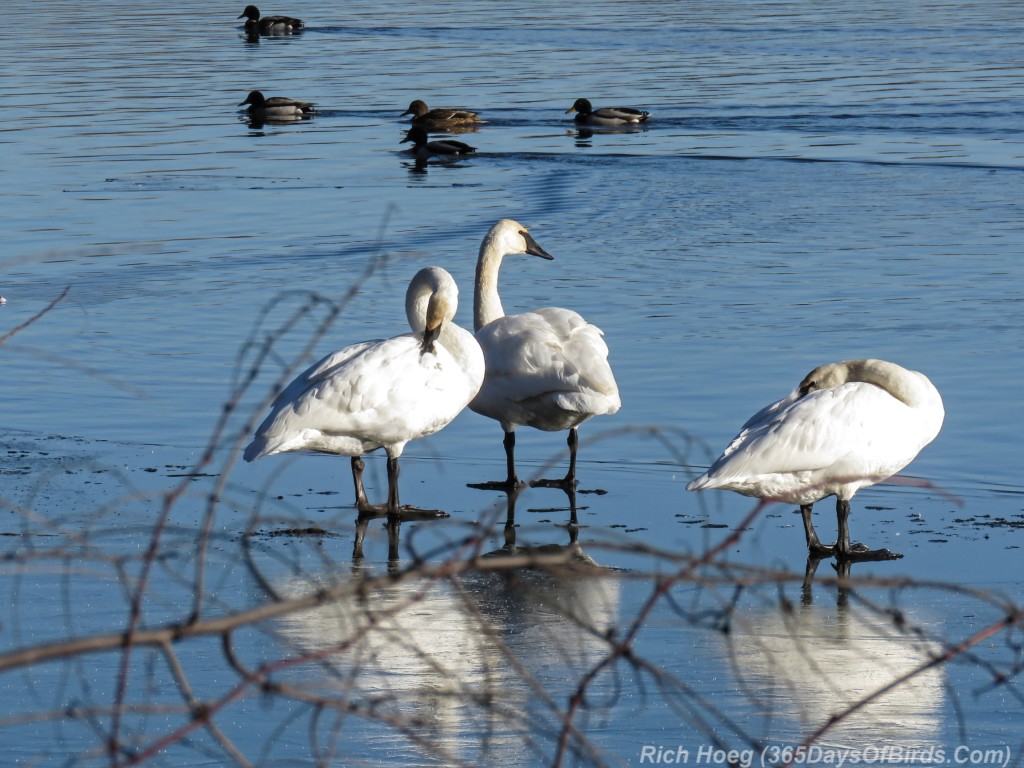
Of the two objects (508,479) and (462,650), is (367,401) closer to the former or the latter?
(508,479)

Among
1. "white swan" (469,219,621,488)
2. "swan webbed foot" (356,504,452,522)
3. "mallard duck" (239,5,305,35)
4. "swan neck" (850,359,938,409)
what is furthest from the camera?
"mallard duck" (239,5,305,35)

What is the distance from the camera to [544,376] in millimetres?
7852

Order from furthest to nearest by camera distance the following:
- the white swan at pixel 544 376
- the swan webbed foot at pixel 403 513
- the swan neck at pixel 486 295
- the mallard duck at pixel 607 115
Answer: the mallard duck at pixel 607 115, the swan neck at pixel 486 295, the white swan at pixel 544 376, the swan webbed foot at pixel 403 513

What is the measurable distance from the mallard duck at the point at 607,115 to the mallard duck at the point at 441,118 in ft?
5.02

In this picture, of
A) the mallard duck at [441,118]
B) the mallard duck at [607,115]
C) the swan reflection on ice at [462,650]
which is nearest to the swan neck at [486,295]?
the swan reflection on ice at [462,650]

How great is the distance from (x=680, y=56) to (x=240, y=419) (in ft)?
93.4

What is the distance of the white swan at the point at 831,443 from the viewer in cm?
643

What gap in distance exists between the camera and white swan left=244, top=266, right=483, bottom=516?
23.5ft

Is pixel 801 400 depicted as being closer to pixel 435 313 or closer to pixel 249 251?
pixel 435 313

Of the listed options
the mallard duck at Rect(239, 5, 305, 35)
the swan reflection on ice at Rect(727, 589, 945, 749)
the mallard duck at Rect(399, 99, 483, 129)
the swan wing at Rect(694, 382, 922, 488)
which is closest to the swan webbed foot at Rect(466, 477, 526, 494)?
the swan wing at Rect(694, 382, 922, 488)

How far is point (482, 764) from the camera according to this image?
165 inches

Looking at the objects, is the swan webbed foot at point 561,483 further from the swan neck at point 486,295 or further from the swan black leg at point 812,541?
the swan neck at point 486,295

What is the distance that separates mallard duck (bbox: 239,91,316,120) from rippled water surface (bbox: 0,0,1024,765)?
1.20ft

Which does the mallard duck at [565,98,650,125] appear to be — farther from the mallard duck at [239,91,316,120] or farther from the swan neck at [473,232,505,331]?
the swan neck at [473,232,505,331]
